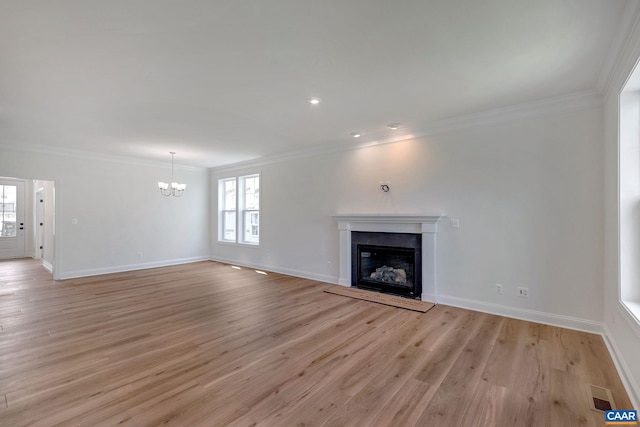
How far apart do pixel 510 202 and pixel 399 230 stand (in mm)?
1501

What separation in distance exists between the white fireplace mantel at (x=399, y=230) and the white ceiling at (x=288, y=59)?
4.69ft

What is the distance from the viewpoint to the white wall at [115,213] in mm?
5711

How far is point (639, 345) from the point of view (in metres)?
1.96

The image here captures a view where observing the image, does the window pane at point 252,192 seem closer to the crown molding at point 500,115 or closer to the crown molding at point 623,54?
the crown molding at point 500,115

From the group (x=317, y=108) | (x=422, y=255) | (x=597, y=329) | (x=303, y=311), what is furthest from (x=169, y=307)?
(x=597, y=329)

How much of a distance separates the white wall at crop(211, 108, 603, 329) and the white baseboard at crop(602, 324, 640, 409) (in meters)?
0.37

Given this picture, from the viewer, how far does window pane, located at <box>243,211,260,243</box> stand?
23.1 feet

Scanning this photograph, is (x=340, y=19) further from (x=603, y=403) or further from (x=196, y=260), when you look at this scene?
(x=196, y=260)

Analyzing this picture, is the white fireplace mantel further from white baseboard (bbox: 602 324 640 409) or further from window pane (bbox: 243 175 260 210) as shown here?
window pane (bbox: 243 175 260 210)

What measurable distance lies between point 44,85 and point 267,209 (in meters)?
4.16

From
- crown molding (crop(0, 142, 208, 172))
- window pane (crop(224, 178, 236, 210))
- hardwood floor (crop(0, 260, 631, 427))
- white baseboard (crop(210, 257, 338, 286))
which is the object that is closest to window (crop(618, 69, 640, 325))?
hardwood floor (crop(0, 260, 631, 427))

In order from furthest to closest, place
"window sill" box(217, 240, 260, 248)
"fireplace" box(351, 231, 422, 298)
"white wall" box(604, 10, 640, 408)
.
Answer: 1. "window sill" box(217, 240, 260, 248)
2. "fireplace" box(351, 231, 422, 298)
3. "white wall" box(604, 10, 640, 408)

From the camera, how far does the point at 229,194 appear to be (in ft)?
25.7

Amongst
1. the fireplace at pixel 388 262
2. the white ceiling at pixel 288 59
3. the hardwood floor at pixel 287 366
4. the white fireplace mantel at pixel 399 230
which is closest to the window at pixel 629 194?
the white ceiling at pixel 288 59
